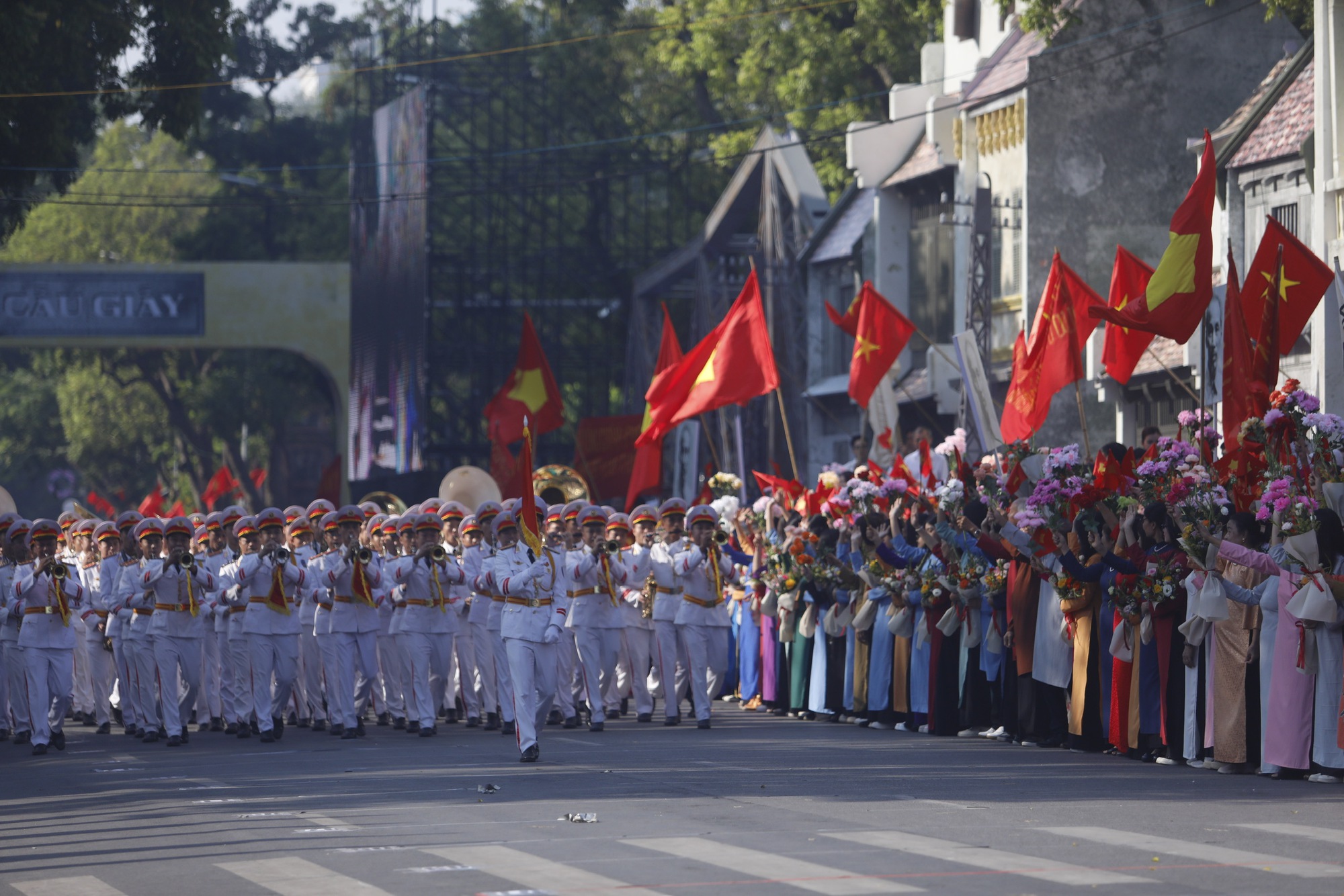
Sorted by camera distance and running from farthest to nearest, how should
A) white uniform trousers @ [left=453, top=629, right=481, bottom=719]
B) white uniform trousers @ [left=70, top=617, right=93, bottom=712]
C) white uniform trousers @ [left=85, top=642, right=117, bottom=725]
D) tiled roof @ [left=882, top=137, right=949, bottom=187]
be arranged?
tiled roof @ [left=882, top=137, right=949, bottom=187]
white uniform trousers @ [left=70, top=617, right=93, bottom=712]
white uniform trousers @ [left=85, top=642, right=117, bottom=725]
white uniform trousers @ [left=453, top=629, right=481, bottom=719]

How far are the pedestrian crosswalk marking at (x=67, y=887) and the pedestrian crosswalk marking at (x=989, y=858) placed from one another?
3.68 m

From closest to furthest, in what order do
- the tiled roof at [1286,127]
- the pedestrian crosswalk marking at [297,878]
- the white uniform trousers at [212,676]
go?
the pedestrian crosswalk marking at [297,878], the white uniform trousers at [212,676], the tiled roof at [1286,127]

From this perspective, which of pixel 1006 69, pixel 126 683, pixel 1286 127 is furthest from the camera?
pixel 1006 69

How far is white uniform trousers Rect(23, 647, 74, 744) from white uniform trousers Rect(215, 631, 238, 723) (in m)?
1.47

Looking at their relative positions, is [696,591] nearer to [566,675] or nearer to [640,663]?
[640,663]

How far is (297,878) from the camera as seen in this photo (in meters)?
9.84

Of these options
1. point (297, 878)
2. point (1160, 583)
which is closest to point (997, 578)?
point (1160, 583)

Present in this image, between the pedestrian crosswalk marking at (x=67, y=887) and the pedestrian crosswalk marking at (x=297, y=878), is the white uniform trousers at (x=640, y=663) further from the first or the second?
the pedestrian crosswalk marking at (x=67, y=887)

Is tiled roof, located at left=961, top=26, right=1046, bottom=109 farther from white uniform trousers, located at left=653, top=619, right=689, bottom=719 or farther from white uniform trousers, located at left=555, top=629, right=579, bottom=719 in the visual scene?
A: white uniform trousers, located at left=555, top=629, right=579, bottom=719

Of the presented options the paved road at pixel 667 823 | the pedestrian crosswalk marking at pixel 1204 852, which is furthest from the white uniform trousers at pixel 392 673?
the pedestrian crosswalk marking at pixel 1204 852

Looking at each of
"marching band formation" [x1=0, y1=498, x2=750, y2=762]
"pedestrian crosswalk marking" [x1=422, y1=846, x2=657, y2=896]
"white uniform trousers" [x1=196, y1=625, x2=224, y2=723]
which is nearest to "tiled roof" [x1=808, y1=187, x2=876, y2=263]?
"marching band formation" [x1=0, y1=498, x2=750, y2=762]

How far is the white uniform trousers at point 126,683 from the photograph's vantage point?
19.6 m

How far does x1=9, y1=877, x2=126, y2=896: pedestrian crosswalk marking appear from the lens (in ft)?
31.6

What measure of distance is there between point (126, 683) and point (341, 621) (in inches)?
85.8
